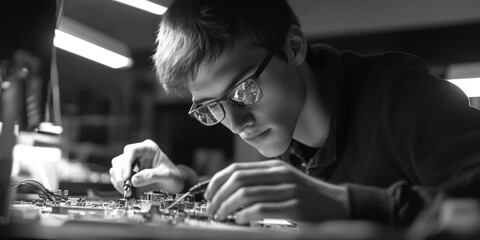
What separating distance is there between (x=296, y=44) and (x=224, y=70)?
0.33 metres

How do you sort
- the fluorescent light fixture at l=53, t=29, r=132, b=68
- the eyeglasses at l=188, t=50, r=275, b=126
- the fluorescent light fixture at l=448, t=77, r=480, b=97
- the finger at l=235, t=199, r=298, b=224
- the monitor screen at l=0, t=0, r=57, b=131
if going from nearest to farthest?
the finger at l=235, t=199, r=298, b=224, the monitor screen at l=0, t=0, r=57, b=131, the eyeglasses at l=188, t=50, r=275, b=126, the fluorescent light fixture at l=53, t=29, r=132, b=68, the fluorescent light fixture at l=448, t=77, r=480, b=97

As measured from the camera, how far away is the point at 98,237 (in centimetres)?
64

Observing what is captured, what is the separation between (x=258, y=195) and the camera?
781 millimetres

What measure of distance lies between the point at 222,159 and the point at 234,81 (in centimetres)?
463

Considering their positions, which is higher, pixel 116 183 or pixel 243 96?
pixel 243 96

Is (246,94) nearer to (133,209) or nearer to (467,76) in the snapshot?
(133,209)

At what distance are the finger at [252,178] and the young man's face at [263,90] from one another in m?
0.48

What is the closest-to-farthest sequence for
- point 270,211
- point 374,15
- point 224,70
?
point 270,211 < point 224,70 < point 374,15

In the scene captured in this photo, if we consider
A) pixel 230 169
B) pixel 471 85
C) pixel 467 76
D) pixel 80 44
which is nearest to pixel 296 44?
pixel 230 169

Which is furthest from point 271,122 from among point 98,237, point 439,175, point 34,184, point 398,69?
point 98,237

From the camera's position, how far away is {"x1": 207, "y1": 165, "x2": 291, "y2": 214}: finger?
0.79m

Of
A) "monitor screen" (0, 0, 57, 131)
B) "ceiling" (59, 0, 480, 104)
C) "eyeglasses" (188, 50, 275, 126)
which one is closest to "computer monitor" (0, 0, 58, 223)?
"monitor screen" (0, 0, 57, 131)

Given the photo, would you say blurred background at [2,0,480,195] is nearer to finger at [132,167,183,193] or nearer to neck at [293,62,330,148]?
finger at [132,167,183,193]

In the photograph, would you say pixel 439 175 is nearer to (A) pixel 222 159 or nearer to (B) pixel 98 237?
(B) pixel 98 237
